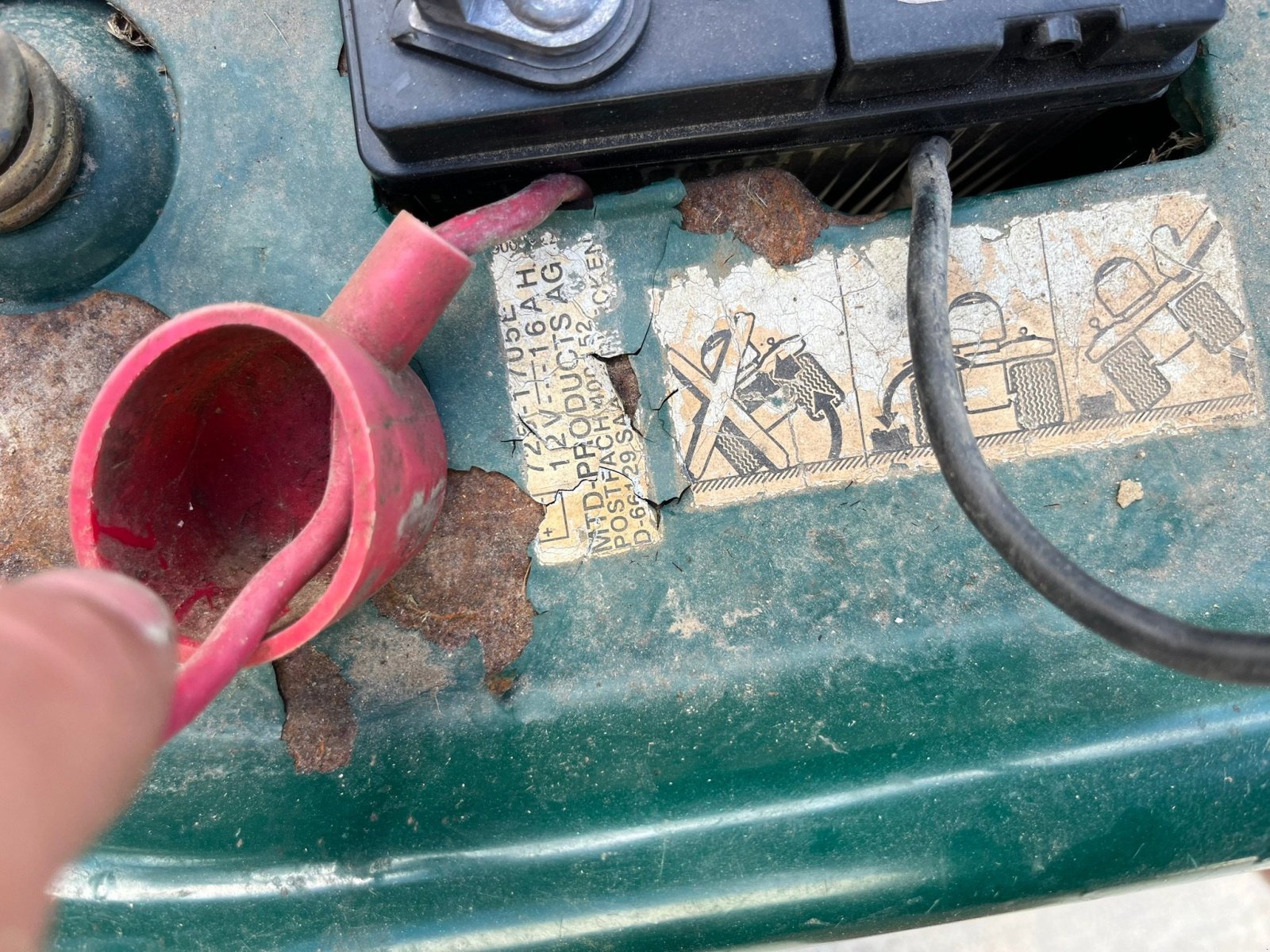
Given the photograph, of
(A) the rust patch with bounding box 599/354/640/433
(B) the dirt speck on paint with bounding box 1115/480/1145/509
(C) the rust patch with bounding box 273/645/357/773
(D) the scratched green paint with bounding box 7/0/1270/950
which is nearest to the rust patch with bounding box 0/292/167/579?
(D) the scratched green paint with bounding box 7/0/1270/950

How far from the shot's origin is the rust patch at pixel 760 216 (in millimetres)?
732

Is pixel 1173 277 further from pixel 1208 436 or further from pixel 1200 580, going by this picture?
pixel 1200 580

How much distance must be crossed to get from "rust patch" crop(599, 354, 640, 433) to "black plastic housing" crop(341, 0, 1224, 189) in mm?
167

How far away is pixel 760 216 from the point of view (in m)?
0.73

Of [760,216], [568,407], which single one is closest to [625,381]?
[568,407]

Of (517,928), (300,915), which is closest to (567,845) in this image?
(517,928)

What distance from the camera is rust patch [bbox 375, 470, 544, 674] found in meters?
0.72

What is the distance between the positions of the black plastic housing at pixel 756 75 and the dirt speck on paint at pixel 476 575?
0.88ft

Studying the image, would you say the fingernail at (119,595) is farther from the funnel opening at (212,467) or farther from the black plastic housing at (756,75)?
the black plastic housing at (756,75)

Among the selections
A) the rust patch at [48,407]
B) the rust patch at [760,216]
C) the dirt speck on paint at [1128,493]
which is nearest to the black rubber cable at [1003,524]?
the rust patch at [760,216]

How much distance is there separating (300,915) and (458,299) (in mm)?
534

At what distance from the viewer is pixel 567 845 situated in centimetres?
70

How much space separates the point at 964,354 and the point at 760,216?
213 mm

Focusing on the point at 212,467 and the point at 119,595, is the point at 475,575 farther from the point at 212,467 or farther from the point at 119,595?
the point at 119,595
